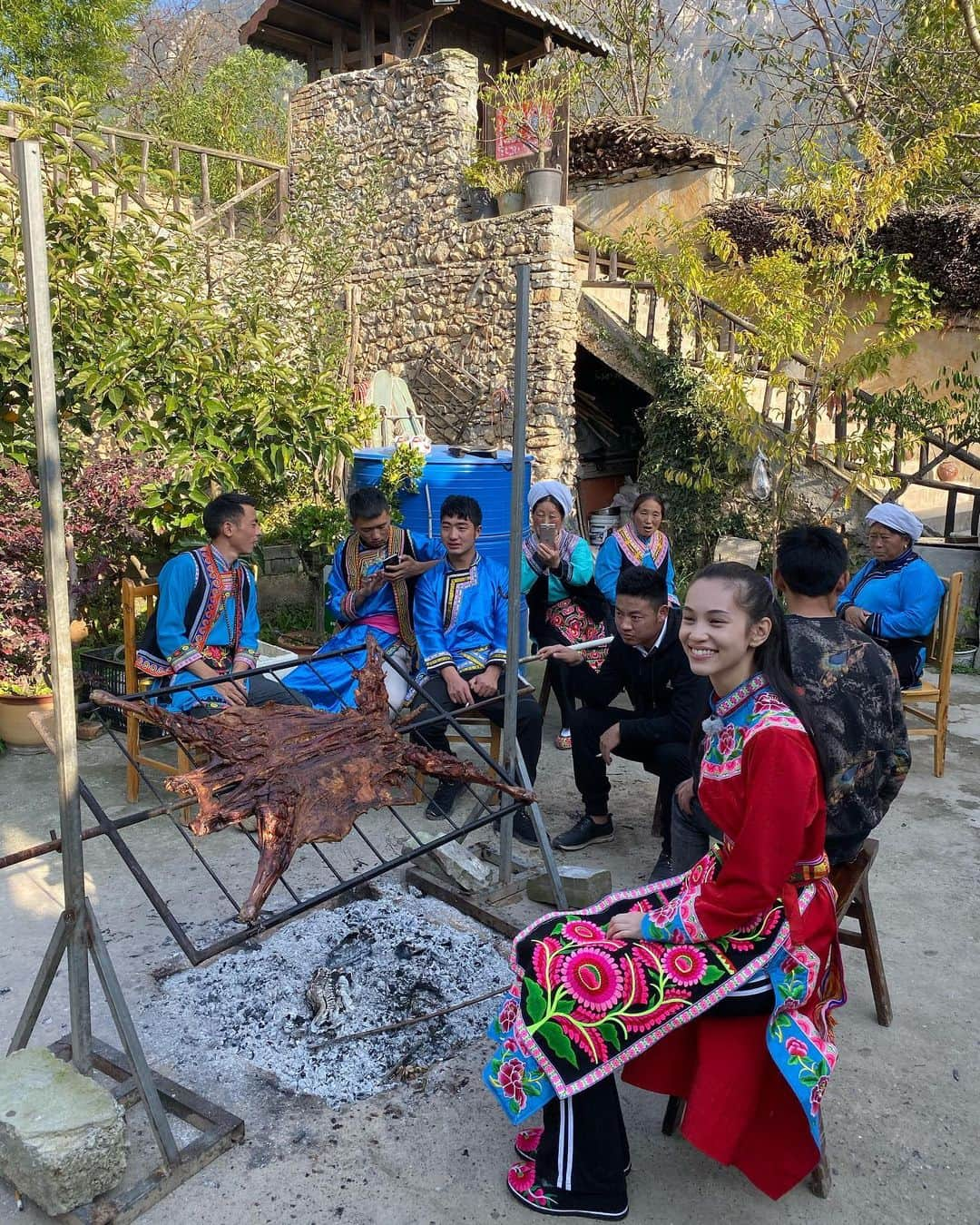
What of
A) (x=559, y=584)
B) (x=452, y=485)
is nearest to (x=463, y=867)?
(x=559, y=584)

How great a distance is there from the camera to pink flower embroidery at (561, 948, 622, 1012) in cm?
204

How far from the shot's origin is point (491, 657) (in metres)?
4.42

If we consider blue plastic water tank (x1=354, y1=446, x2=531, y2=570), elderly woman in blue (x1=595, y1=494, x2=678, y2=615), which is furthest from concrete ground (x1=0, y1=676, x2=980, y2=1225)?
blue plastic water tank (x1=354, y1=446, x2=531, y2=570)

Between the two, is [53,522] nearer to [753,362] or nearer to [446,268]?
[753,362]

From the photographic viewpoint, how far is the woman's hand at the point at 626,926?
210 centimetres

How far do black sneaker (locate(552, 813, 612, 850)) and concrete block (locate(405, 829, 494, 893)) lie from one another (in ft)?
2.02

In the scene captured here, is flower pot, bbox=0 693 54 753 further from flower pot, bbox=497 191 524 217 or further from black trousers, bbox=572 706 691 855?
flower pot, bbox=497 191 524 217

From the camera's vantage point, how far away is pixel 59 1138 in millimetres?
1983

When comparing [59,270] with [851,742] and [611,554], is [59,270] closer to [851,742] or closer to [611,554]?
[611,554]

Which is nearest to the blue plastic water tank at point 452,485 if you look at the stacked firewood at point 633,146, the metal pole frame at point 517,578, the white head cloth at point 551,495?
the white head cloth at point 551,495

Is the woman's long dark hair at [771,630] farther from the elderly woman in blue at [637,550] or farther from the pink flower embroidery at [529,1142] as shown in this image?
the elderly woman in blue at [637,550]

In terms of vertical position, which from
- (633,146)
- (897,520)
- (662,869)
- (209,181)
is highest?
(633,146)

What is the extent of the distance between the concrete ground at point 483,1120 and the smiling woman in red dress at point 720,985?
18cm

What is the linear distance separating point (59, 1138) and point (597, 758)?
2.56 meters
